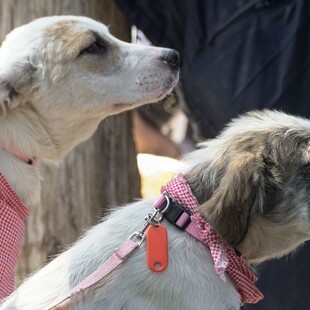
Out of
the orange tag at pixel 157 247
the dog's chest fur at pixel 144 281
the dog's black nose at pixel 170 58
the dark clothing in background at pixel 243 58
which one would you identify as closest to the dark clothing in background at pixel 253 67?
the dark clothing in background at pixel 243 58

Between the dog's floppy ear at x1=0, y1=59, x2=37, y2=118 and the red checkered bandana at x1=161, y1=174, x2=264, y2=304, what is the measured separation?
1.19 metres

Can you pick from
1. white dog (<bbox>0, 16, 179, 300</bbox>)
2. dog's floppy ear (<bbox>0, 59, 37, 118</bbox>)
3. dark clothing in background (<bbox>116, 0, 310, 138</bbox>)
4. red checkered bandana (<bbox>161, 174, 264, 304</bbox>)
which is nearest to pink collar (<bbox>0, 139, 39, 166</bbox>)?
white dog (<bbox>0, 16, 179, 300</bbox>)

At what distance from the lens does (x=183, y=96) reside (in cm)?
494

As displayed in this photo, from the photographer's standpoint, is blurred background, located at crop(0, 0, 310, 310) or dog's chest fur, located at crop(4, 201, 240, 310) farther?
blurred background, located at crop(0, 0, 310, 310)

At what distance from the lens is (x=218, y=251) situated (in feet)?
9.19

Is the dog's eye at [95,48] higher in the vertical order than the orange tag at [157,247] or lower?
higher

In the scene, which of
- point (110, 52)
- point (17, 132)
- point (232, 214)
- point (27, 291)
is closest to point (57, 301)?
point (27, 291)

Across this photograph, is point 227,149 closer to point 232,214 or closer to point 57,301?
point 232,214

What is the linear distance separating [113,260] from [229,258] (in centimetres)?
43

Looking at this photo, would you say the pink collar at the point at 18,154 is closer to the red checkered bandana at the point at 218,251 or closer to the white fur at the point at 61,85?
the white fur at the point at 61,85

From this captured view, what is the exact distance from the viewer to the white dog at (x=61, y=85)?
12.7 feet

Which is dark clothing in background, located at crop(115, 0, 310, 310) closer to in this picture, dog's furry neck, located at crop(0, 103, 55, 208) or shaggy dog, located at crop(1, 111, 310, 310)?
dog's furry neck, located at crop(0, 103, 55, 208)

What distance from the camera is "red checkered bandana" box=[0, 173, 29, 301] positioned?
3.52m

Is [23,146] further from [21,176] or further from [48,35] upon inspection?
[48,35]
